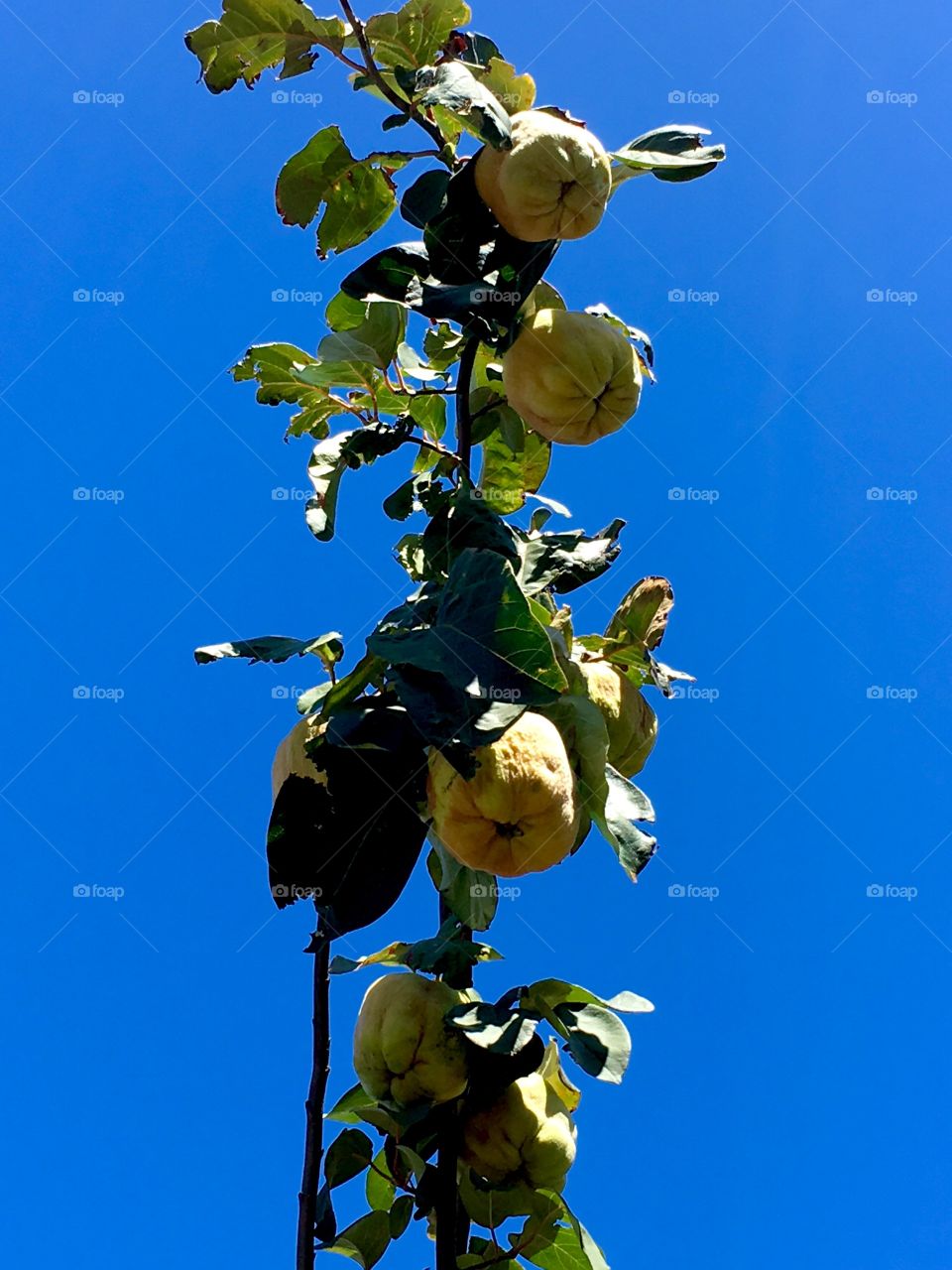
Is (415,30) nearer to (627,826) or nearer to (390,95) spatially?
(390,95)

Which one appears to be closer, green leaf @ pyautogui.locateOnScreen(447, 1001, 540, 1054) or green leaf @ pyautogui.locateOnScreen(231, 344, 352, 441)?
green leaf @ pyautogui.locateOnScreen(447, 1001, 540, 1054)

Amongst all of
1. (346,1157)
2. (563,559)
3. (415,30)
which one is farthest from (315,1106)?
(415,30)

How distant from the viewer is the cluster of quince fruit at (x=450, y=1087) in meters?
1.78

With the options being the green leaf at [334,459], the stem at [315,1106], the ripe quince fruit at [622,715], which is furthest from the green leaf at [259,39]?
the stem at [315,1106]

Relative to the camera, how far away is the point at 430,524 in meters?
1.97

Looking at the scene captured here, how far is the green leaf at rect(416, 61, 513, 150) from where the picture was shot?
175 centimetres

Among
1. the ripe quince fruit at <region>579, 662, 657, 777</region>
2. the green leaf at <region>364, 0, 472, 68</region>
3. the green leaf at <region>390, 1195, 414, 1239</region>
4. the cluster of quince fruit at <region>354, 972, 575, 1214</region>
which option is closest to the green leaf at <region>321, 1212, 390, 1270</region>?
the green leaf at <region>390, 1195, 414, 1239</region>

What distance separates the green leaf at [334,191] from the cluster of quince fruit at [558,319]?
432 millimetres

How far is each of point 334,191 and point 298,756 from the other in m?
1.05

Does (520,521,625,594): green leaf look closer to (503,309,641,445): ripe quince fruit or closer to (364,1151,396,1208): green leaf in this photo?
(503,309,641,445): ripe quince fruit

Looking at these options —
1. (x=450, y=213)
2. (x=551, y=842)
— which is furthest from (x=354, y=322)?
(x=551, y=842)

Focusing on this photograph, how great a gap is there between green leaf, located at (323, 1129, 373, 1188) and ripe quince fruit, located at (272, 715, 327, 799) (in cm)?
57

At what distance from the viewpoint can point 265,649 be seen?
1.84m

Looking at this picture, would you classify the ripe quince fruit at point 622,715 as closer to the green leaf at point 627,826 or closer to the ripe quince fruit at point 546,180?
the green leaf at point 627,826
